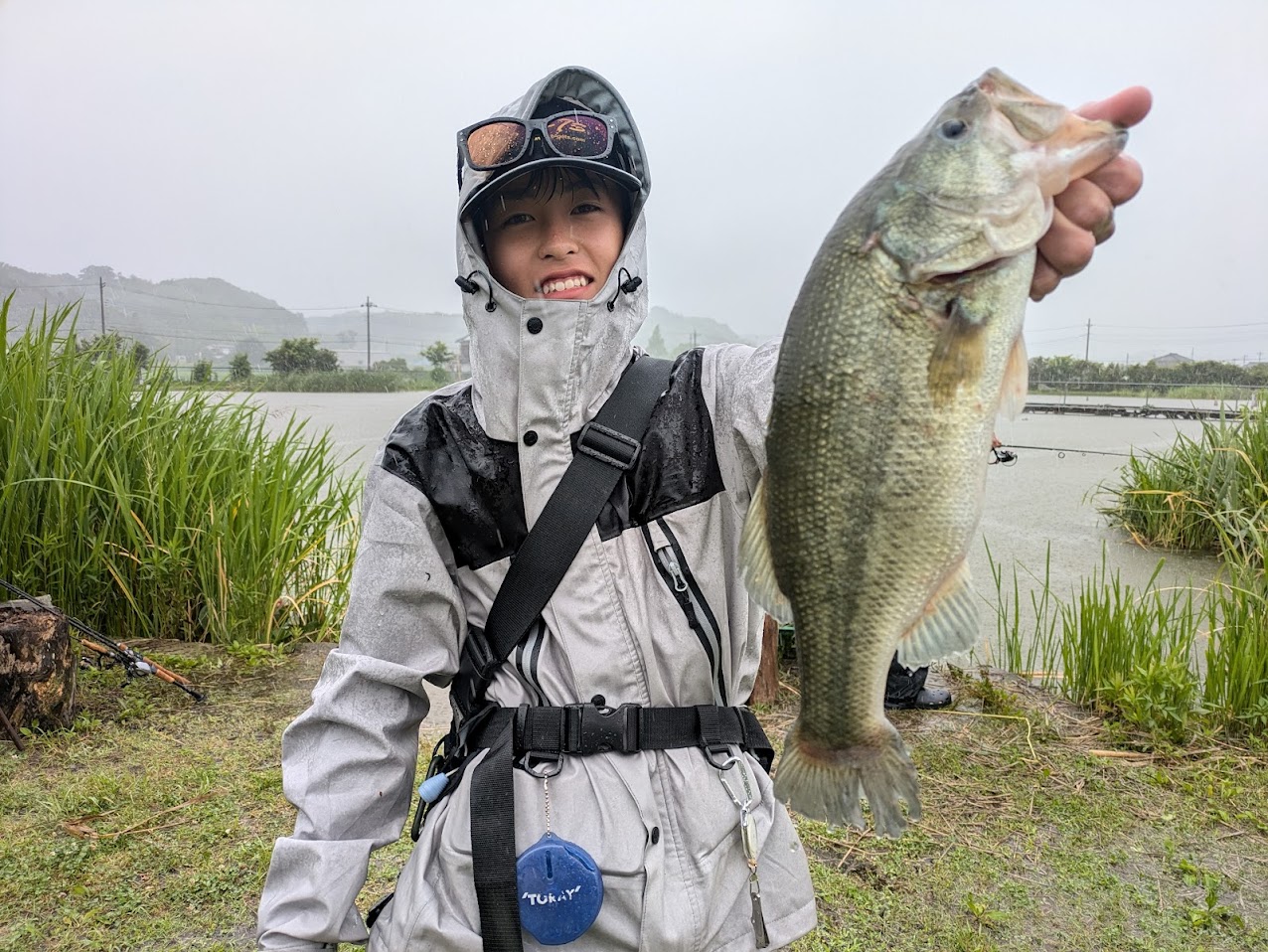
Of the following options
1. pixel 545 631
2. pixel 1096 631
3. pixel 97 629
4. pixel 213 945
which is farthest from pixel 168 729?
pixel 1096 631

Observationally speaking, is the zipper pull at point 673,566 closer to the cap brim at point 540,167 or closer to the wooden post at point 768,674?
the cap brim at point 540,167

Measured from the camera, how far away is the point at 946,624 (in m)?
1.43

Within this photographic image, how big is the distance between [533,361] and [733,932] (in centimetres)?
122

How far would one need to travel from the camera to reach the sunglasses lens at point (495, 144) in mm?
1921

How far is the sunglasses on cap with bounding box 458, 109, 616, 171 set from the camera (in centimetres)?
191

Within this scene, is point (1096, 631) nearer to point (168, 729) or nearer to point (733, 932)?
point (733, 932)

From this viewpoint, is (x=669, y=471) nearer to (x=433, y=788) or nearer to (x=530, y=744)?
(x=530, y=744)

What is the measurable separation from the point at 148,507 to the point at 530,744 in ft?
13.3

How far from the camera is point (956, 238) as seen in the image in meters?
1.29

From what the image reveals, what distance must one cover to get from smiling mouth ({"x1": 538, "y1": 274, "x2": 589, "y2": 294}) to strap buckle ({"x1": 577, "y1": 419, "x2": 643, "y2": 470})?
1.15ft

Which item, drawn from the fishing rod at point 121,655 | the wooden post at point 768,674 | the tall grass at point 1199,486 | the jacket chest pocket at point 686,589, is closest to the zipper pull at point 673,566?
the jacket chest pocket at point 686,589

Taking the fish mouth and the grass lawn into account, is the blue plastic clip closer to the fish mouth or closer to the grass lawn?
the fish mouth

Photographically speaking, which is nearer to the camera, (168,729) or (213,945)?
(213,945)

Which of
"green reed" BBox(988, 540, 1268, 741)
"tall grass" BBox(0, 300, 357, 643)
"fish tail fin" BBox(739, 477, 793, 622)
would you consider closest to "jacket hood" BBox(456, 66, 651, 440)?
"fish tail fin" BBox(739, 477, 793, 622)
